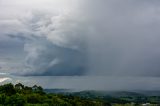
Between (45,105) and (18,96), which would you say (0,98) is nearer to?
(18,96)

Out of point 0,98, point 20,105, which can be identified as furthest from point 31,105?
point 0,98

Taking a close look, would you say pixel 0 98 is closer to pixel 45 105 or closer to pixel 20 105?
pixel 20 105

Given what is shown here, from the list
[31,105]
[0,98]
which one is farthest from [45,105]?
[0,98]

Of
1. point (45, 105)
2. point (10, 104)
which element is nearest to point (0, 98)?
point (10, 104)

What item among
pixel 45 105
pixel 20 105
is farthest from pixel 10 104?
pixel 45 105

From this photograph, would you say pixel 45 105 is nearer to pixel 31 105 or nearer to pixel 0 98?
pixel 31 105
